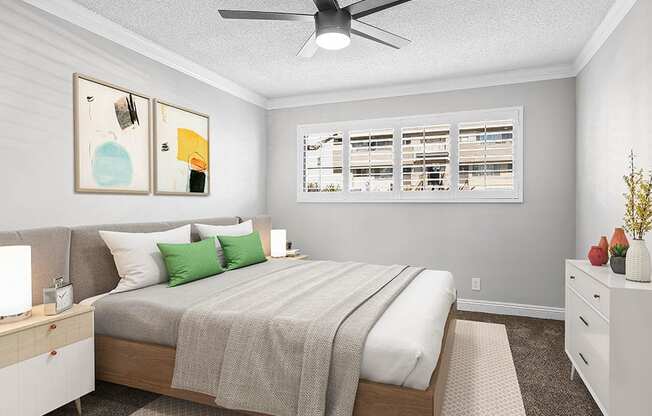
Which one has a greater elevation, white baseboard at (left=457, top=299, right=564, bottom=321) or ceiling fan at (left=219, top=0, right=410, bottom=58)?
ceiling fan at (left=219, top=0, right=410, bottom=58)

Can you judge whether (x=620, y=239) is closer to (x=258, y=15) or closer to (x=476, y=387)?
(x=476, y=387)

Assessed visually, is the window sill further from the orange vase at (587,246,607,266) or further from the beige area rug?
the orange vase at (587,246,607,266)

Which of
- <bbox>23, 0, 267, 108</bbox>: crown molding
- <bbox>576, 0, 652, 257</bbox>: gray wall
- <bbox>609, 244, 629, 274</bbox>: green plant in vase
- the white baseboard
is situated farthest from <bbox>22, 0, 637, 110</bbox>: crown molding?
the white baseboard

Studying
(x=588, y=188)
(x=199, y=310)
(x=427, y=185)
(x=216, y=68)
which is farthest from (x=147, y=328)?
(x=588, y=188)

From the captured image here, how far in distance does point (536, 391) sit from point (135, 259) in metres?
2.88

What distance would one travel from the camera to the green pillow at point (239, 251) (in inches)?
137

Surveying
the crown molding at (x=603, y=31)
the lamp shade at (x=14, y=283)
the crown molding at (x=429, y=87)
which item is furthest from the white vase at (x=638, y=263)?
the lamp shade at (x=14, y=283)

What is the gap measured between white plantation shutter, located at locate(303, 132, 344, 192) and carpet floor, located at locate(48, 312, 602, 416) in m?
2.70

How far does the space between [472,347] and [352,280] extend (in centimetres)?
125

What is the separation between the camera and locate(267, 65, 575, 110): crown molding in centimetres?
403

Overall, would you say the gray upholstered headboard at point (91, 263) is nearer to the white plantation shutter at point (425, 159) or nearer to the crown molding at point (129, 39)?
the crown molding at point (129, 39)

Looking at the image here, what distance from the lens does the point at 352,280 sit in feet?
9.62

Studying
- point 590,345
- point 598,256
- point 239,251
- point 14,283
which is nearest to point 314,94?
point 239,251

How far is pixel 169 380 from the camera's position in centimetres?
217
